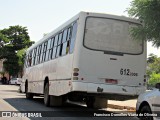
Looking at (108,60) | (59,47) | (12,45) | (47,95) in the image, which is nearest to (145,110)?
(108,60)

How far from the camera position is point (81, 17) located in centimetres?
1269

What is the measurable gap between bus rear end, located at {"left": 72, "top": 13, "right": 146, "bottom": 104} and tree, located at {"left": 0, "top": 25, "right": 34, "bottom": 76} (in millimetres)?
71123

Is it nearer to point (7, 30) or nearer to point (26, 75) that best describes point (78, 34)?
point (26, 75)

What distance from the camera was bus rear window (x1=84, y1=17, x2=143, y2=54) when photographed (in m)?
12.7

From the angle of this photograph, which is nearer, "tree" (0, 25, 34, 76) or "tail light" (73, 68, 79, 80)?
"tail light" (73, 68, 79, 80)

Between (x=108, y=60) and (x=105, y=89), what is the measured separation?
101 cm

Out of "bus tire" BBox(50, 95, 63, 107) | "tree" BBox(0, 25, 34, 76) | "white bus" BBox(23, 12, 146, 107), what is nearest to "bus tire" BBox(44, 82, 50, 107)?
"bus tire" BBox(50, 95, 63, 107)

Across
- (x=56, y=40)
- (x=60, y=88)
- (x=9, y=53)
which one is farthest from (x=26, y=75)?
(x=9, y=53)

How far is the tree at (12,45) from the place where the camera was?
276 ft

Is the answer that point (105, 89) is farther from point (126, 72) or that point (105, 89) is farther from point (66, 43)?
point (66, 43)

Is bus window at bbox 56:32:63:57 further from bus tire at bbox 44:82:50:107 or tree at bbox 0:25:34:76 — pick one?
tree at bbox 0:25:34:76

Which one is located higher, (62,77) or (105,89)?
(62,77)

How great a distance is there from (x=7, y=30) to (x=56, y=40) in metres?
73.1

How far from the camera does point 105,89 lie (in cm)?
1244
